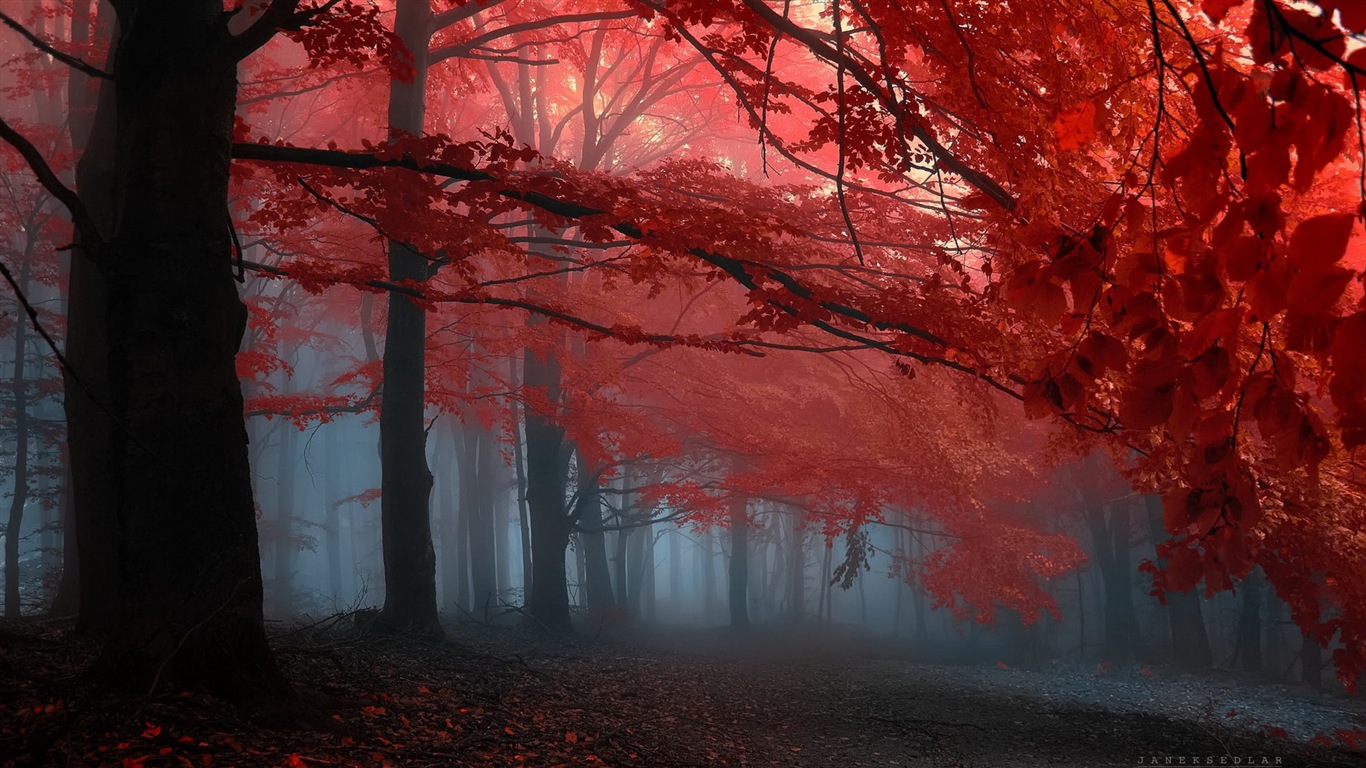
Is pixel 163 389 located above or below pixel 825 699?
above

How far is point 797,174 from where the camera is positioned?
2362 cm

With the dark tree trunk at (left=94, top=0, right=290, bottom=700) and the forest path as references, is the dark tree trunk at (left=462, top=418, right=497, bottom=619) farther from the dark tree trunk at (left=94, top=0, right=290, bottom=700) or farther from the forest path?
the dark tree trunk at (left=94, top=0, right=290, bottom=700)

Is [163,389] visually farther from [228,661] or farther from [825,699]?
[825,699]

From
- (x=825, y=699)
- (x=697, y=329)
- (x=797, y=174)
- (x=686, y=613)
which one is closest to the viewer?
(x=825, y=699)

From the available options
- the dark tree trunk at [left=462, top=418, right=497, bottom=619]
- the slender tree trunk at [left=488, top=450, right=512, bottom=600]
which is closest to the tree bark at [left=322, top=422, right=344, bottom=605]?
the dark tree trunk at [left=462, top=418, right=497, bottom=619]

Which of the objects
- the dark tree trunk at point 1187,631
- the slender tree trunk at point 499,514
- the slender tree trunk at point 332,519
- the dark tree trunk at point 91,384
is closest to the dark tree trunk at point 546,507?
the slender tree trunk at point 332,519

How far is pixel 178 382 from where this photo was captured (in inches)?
176

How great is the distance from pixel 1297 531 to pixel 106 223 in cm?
1048

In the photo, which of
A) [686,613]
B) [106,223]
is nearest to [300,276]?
[106,223]

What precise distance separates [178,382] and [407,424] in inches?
249

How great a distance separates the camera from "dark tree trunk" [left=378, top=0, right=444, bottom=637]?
10.2m

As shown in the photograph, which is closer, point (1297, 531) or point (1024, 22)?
point (1024, 22)

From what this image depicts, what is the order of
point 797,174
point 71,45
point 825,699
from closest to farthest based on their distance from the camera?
1. point 825,699
2. point 71,45
3. point 797,174

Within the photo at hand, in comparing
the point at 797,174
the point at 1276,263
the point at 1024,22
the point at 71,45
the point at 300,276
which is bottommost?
the point at 1276,263
